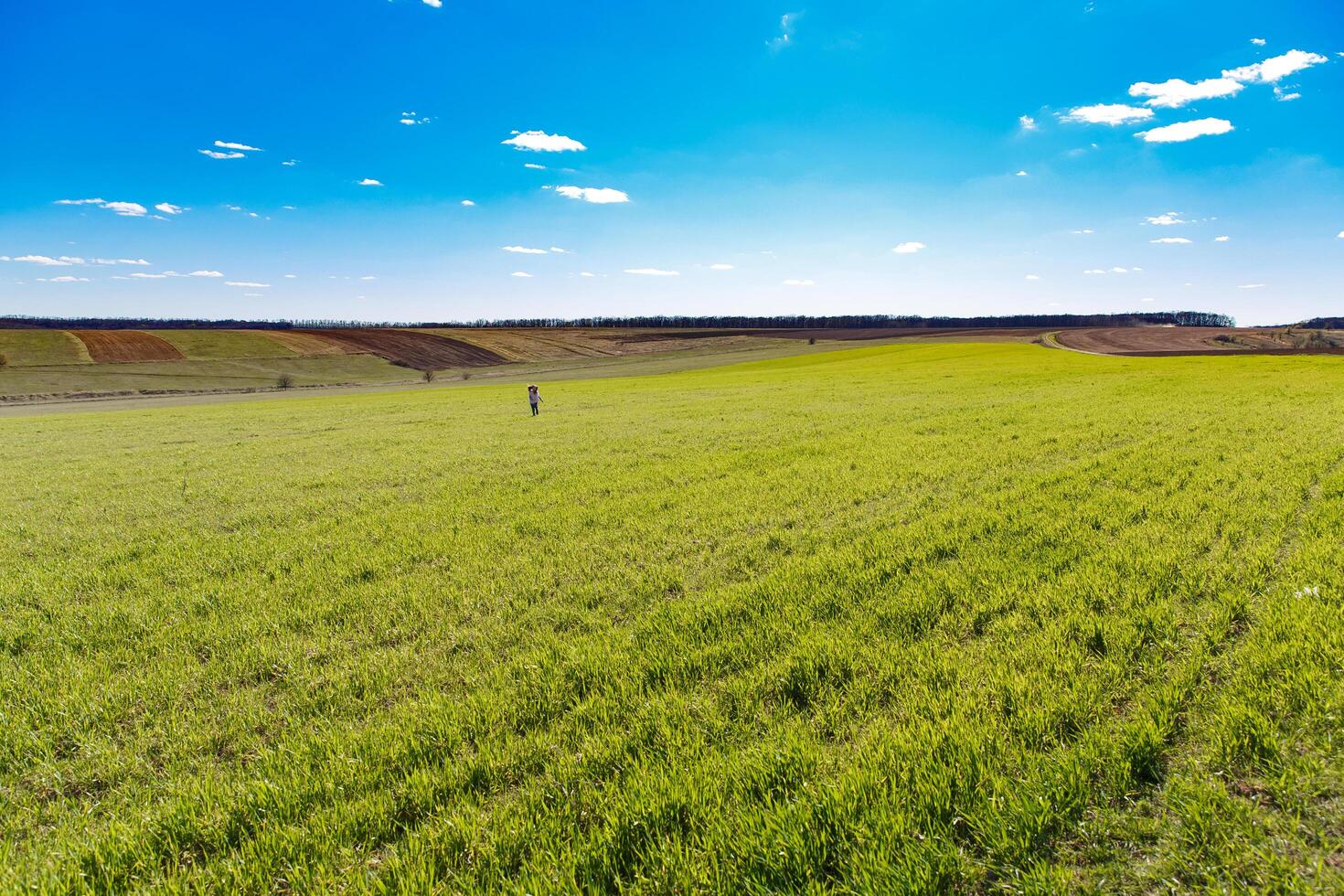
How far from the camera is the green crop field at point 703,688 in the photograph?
119 inches

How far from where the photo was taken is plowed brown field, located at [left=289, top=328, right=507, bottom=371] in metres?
98.2

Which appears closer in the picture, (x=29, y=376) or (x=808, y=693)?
(x=808, y=693)

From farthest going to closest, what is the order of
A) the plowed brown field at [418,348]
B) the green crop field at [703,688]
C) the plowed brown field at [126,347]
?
the plowed brown field at [418,348]
the plowed brown field at [126,347]
the green crop field at [703,688]

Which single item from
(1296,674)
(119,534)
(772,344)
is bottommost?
(119,534)

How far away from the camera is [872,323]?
18162 centimetres

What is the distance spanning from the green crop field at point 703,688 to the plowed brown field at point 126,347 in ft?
325

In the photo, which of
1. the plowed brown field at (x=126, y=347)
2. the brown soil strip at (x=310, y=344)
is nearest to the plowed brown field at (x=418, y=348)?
the brown soil strip at (x=310, y=344)

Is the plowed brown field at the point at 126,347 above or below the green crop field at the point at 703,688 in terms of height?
above

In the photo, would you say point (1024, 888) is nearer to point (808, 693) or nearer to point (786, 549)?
point (808, 693)

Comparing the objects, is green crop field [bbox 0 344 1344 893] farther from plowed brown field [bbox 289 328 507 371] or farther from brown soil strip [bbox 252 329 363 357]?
brown soil strip [bbox 252 329 363 357]

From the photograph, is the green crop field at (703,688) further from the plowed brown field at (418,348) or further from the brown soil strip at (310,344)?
the brown soil strip at (310,344)

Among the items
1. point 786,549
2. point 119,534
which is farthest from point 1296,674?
point 119,534

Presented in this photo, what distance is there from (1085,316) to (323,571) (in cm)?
18622

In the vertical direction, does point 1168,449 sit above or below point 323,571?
above
